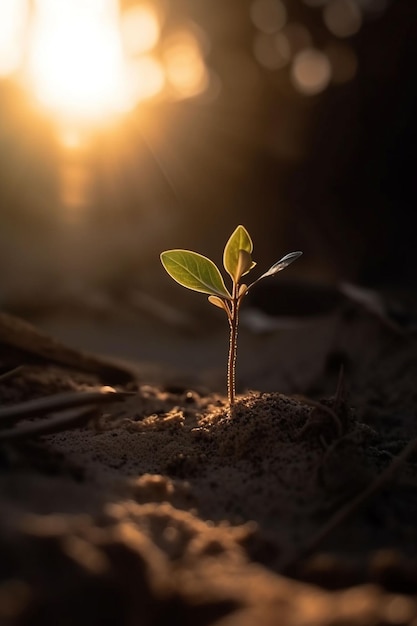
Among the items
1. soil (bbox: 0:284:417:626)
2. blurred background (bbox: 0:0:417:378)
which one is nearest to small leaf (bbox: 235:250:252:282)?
soil (bbox: 0:284:417:626)

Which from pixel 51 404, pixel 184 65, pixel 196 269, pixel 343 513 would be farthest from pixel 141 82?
pixel 343 513

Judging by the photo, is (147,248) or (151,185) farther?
(151,185)

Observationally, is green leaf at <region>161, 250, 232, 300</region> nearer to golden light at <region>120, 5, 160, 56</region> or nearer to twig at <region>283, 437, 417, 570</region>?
twig at <region>283, 437, 417, 570</region>

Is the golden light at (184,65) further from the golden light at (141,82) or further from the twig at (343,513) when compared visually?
the twig at (343,513)

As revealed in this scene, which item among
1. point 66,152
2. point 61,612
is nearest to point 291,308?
point 61,612

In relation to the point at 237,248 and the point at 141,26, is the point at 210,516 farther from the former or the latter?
the point at 141,26

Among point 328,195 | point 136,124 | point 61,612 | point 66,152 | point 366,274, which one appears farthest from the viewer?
point 66,152

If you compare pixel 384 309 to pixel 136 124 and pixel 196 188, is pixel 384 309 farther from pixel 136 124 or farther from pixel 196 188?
pixel 136 124
